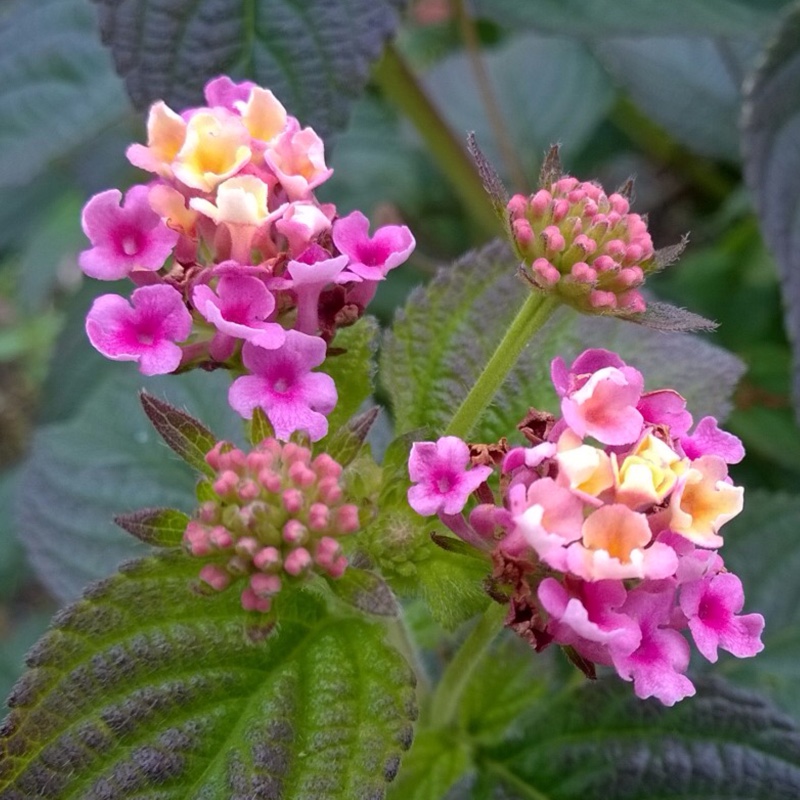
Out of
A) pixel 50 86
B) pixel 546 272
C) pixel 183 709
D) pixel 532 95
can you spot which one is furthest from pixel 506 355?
pixel 532 95

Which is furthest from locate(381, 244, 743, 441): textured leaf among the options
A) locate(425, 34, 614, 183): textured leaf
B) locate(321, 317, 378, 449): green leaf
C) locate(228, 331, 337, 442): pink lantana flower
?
locate(425, 34, 614, 183): textured leaf

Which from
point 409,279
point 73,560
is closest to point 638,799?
point 73,560

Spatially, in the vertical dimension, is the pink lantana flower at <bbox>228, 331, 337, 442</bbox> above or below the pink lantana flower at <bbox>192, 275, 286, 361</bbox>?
below

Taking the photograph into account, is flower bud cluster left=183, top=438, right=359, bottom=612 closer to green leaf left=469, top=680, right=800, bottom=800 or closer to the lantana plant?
the lantana plant

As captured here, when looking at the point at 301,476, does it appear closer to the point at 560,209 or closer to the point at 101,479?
the point at 560,209

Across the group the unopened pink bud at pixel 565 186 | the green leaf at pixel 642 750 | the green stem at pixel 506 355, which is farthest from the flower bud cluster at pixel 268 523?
the green leaf at pixel 642 750

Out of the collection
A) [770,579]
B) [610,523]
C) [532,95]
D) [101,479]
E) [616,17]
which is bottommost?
[770,579]

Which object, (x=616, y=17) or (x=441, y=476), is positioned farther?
(x=616, y=17)
